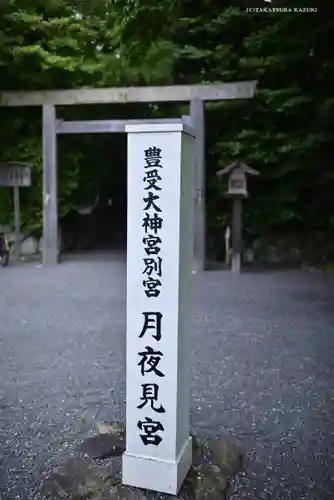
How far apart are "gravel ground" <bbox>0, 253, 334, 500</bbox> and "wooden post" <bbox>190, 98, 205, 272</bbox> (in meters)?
1.59

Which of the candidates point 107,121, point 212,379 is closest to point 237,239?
point 107,121

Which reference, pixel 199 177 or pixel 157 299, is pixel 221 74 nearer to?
pixel 199 177

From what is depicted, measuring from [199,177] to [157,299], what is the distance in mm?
5785

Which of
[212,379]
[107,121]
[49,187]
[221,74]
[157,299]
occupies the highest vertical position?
[221,74]

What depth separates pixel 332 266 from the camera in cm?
795

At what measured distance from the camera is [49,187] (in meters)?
8.05

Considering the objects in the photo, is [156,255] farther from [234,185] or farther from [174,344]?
[234,185]

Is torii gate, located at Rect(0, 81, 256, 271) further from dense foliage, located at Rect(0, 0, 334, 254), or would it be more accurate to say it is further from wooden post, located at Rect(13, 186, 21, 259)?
dense foliage, located at Rect(0, 0, 334, 254)

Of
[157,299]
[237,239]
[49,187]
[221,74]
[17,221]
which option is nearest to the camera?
[157,299]

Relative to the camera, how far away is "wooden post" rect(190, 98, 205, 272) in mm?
Answer: 7374

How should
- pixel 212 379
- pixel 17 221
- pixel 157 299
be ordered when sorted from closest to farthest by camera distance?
pixel 157 299 → pixel 212 379 → pixel 17 221

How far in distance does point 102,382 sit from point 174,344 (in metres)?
1.42

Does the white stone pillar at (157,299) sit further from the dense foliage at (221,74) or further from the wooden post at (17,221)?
the wooden post at (17,221)

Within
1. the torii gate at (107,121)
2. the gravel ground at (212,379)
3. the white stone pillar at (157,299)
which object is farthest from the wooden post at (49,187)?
the white stone pillar at (157,299)
